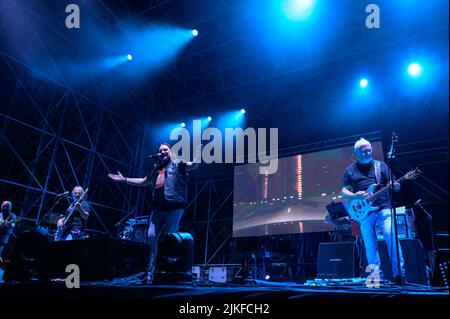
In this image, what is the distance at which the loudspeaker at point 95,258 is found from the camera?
3.85 meters

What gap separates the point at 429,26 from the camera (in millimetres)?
7891

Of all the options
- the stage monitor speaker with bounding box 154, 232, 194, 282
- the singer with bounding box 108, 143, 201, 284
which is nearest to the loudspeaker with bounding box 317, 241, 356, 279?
the singer with bounding box 108, 143, 201, 284

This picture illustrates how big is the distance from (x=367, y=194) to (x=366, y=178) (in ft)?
0.80

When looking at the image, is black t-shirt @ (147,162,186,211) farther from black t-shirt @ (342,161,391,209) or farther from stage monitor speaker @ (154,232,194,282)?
black t-shirt @ (342,161,391,209)

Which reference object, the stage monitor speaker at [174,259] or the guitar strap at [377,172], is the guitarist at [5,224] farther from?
the guitar strap at [377,172]

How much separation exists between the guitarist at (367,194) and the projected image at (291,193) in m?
4.56

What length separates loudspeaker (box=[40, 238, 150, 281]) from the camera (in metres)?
3.85

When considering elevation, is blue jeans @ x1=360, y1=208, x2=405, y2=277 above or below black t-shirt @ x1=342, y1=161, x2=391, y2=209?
below

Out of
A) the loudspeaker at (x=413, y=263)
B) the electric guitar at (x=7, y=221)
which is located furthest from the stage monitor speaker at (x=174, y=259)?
the electric guitar at (x=7, y=221)

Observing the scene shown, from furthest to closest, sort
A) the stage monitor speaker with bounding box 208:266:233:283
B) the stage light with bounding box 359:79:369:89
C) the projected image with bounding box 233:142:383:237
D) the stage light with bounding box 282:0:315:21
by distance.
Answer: the stage light with bounding box 359:79:369:89
the projected image with bounding box 233:142:383:237
the stage monitor speaker with bounding box 208:266:233:283
the stage light with bounding box 282:0:315:21

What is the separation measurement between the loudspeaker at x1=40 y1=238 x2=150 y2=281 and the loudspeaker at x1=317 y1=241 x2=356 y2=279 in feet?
9.96
